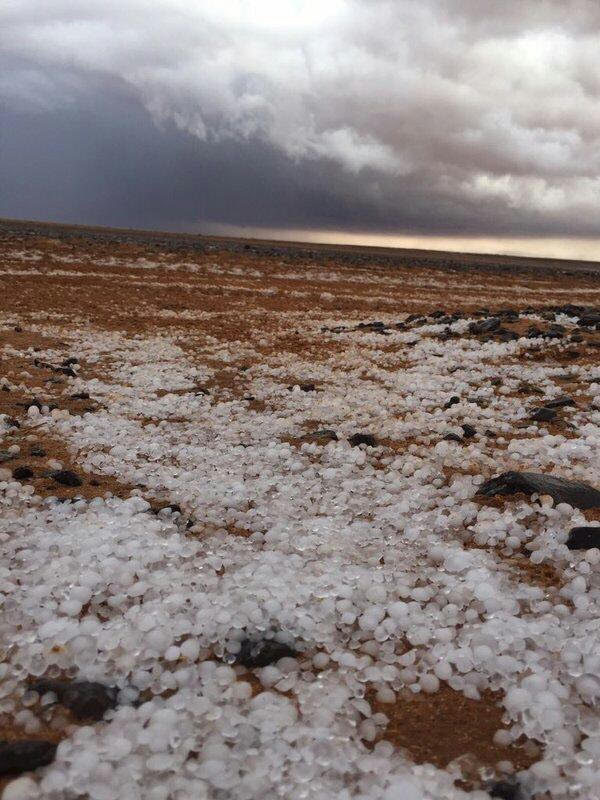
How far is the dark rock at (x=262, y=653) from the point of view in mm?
4095

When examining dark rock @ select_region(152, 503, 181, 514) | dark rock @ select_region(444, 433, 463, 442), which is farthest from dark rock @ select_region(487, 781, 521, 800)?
dark rock @ select_region(444, 433, 463, 442)

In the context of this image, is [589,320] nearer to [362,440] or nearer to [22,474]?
[362,440]

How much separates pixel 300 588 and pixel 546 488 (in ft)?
9.79

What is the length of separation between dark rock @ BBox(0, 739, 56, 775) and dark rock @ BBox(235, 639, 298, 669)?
1292 mm

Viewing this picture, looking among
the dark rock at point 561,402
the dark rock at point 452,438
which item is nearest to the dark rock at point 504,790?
the dark rock at point 452,438

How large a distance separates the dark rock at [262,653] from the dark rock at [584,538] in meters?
2.80

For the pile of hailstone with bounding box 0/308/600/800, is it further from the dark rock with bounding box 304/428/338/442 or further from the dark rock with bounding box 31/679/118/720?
the dark rock with bounding box 304/428/338/442

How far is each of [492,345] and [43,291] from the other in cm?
1821

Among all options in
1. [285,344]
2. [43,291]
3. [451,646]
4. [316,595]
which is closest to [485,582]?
[451,646]

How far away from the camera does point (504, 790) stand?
124 inches

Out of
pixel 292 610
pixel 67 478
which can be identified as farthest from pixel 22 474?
pixel 292 610

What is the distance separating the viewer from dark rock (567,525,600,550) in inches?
209

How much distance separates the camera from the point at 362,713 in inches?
146

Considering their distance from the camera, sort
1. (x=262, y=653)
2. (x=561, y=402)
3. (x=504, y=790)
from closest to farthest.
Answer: (x=504, y=790), (x=262, y=653), (x=561, y=402)
